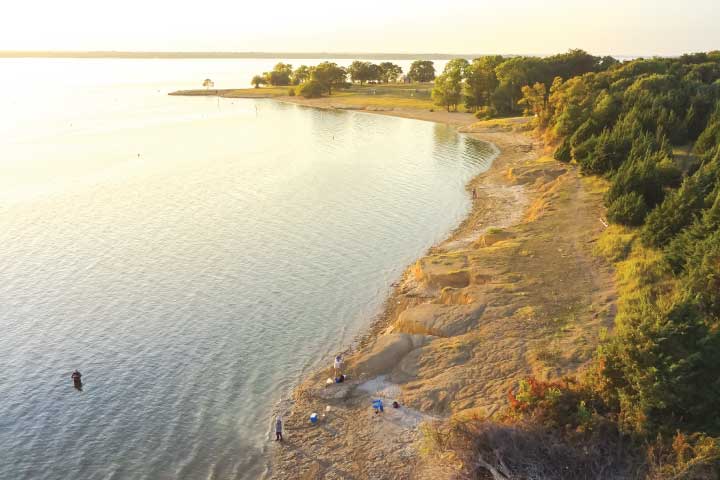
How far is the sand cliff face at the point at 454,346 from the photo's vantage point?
91.0 ft

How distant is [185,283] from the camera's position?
4762 cm

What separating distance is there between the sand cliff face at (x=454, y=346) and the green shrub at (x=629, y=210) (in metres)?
2.25

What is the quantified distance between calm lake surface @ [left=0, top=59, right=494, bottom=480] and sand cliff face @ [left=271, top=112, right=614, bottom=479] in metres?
2.83

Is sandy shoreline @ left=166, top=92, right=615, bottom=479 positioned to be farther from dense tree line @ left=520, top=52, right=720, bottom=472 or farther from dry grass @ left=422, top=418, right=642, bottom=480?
dense tree line @ left=520, top=52, right=720, bottom=472

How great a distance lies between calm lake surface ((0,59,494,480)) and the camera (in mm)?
29672

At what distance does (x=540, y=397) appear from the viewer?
24703 mm

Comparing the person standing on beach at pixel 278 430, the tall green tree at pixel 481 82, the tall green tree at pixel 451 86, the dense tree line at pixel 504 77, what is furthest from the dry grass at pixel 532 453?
the tall green tree at pixel 451 86

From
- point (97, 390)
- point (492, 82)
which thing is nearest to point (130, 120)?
point (492, 82)

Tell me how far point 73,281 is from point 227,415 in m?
25.3

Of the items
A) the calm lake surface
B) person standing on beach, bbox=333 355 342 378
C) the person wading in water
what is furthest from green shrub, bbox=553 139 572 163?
the person wading in water

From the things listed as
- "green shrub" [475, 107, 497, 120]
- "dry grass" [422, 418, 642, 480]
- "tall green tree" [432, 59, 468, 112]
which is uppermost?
"tall green tree" [432, 59, 468, 112]

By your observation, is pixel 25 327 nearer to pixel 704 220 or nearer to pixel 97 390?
pixel 97 390

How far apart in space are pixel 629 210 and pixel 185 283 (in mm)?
39169

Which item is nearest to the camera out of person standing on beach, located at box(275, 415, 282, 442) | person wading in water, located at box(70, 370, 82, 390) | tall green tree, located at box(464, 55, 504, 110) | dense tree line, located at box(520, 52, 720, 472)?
dense tree line, located at box(520, 52, 720, 472)
